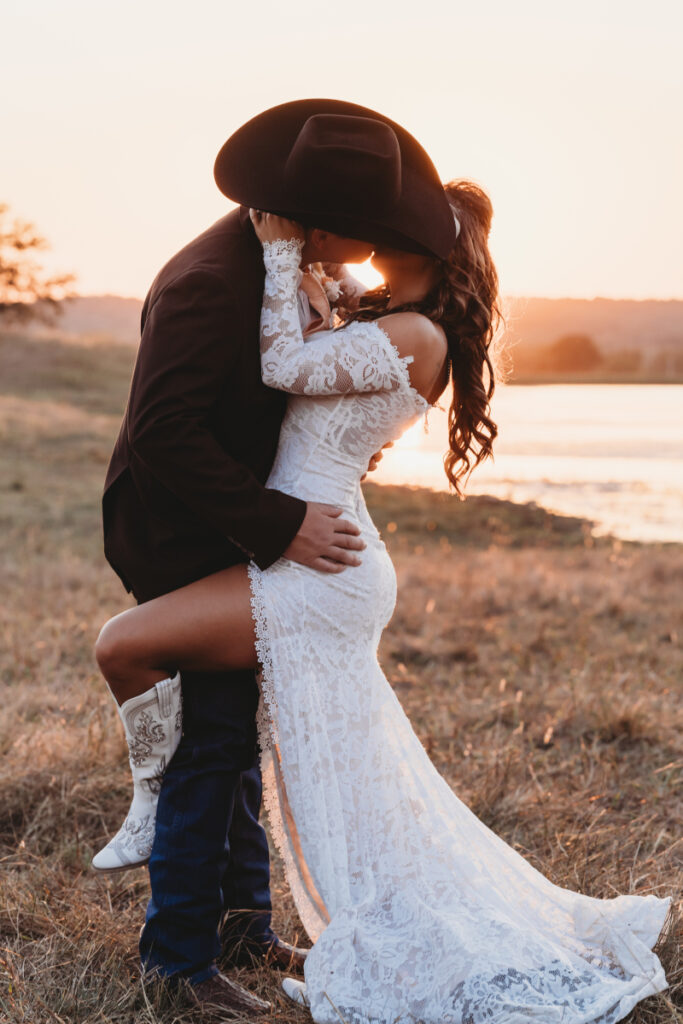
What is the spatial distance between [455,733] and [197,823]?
2.52 meters

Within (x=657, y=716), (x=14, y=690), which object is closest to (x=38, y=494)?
(x=14, y=690)

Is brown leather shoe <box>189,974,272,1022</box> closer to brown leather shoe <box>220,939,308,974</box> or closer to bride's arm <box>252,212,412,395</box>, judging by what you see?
brown leather shoe <box>220,939,308,974</box>

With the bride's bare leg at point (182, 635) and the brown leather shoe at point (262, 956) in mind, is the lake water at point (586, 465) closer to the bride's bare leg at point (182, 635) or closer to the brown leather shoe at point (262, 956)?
the brown leather shoe at point (262, 956)

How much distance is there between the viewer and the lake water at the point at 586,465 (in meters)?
14.4

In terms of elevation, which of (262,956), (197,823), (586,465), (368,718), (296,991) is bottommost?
(586,465)

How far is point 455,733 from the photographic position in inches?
190

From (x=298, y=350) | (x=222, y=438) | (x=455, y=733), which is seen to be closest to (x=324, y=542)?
(x=222, y=438)

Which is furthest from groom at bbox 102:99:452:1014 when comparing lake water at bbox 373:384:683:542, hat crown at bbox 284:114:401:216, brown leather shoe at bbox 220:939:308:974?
lake water at bbox 373:384:683:542

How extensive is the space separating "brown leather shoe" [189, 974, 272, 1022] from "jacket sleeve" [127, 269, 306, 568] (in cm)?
118

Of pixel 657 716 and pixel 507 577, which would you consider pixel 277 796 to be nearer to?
pixel 657 716

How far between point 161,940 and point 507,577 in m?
6.60

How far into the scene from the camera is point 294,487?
251 cm

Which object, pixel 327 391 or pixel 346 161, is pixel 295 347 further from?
pixel 346 161

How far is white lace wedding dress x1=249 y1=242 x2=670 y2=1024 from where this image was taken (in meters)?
2.35
